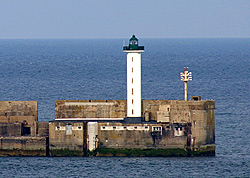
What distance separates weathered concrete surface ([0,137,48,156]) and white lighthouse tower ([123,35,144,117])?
9.09m

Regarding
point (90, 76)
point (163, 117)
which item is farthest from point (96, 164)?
point (90, 76)

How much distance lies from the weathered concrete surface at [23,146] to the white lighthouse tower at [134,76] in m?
9.09

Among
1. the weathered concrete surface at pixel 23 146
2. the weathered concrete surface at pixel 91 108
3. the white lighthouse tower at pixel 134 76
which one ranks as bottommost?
the weathered concrete surface at pixel 23 146

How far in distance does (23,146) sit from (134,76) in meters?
12.7

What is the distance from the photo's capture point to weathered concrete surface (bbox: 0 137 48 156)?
78.8 metres

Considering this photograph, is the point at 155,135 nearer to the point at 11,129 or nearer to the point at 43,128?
the point at 43,128

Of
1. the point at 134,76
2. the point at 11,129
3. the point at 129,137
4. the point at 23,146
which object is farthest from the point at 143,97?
the point at 23,146

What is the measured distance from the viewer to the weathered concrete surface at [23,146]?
78750 mm

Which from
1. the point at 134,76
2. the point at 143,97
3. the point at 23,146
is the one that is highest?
the point at 134,76

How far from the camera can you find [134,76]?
80.7 metres

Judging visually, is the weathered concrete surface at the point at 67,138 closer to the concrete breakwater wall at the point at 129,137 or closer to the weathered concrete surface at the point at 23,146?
the concrete breakwater wall at the point at 129,137

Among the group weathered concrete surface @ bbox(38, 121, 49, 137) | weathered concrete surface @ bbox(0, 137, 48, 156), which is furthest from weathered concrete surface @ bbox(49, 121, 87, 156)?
weathered concrete surface @ bbox(38, 121, 49, 137)

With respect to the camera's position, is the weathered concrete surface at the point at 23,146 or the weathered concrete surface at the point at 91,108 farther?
the weathered concrete surface at the point at 91,108

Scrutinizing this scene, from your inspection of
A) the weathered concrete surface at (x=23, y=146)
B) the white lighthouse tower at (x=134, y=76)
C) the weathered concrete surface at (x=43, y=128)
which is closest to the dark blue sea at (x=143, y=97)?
the weathered concrete surface at (x=23, y=146)
